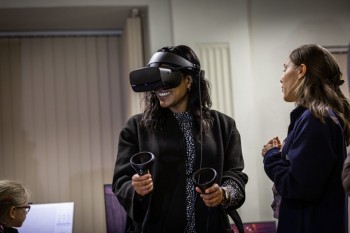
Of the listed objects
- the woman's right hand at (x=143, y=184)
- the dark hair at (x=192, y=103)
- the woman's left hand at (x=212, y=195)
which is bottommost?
the woman's left hand at (x=212, y=195)

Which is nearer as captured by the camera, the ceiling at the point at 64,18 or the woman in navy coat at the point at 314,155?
the woman in navy coat at the point at 314,155

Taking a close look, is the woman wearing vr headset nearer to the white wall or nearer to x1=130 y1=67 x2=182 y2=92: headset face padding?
x1=130 y1=67 x2=182 y2=92: headset face padding

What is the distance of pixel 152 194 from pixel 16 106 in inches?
95.1

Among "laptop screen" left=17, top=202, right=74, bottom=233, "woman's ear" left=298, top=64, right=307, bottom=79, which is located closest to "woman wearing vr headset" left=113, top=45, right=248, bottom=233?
"woman's ear" left=298, top=64, right=307, bottom=79

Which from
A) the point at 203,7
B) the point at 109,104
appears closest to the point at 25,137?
the point at 109,104

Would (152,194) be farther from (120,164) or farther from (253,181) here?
(253,181)

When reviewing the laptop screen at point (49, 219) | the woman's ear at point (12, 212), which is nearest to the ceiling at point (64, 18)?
the laptop screen at point (49, 219)

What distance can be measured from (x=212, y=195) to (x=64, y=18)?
240 centimetres

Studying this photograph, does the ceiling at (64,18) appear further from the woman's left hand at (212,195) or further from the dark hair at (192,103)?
the woman's left hand at (212,195)

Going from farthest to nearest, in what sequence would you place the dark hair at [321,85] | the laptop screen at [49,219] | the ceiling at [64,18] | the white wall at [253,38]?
the ceiling at [64,18] → the white wall at [253,38] → the laptop screen at [49,219] → the dark hair at [321,85]

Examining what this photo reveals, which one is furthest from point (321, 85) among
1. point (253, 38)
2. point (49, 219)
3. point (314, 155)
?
point (253, 38)

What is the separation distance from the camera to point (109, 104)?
151 inches

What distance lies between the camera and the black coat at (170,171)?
1594 mm

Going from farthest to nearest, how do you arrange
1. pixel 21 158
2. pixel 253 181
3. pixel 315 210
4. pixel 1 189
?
1. pixel 21 158
2. pixel 253 181
3. pixel 1 189
4. pixel 315 210
